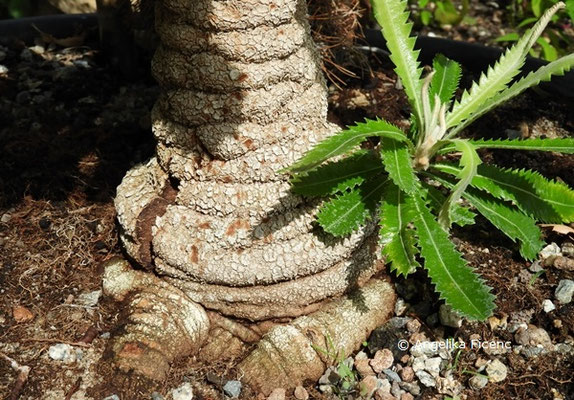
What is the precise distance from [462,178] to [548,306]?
0.65 metres

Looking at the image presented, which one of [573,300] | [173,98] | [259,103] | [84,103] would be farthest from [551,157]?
[84,103]

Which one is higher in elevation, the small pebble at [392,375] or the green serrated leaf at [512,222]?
the green serrated leaf at [512,222]

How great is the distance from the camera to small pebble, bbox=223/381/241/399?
1.74 meters

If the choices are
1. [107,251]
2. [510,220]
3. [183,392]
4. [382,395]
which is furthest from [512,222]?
[107,251]

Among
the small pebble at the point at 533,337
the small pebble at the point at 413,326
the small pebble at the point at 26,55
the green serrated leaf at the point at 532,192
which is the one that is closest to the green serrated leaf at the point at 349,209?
the green serrated leaf at the point at 532,192

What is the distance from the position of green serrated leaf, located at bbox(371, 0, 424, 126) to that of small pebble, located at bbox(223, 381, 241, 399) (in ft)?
2.94

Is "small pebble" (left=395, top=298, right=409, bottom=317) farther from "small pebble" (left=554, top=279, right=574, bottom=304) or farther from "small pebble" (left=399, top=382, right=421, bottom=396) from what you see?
"small pebble" (left=554, top=279, right=574, bottom=304)

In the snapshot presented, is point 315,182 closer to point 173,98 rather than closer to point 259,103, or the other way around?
point 259,103

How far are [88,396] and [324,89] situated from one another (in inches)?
43.5

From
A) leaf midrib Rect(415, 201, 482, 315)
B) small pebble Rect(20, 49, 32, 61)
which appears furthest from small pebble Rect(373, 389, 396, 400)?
small pebble Rect(20, 49, 32, 61)

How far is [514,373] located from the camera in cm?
177

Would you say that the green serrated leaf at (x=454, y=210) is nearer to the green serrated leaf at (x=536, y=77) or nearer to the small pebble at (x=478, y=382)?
the green serrated leaf at (x=536, y=77)

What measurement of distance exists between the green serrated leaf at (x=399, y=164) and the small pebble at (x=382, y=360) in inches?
19.9

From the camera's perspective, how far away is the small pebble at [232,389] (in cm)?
174
